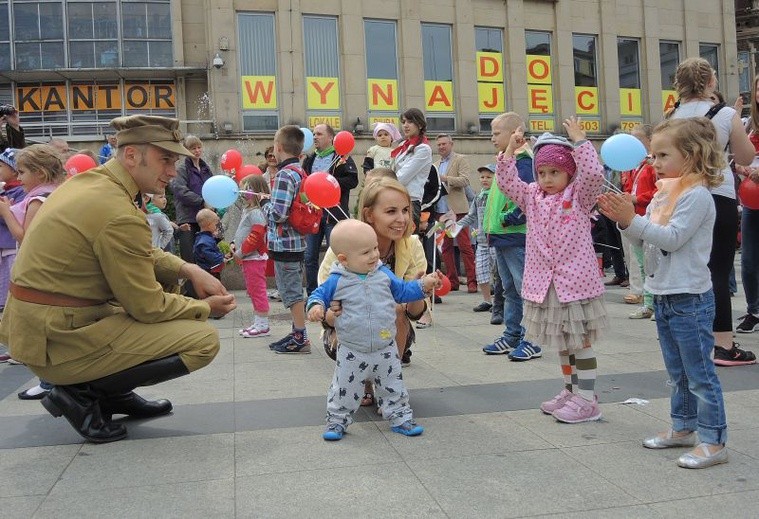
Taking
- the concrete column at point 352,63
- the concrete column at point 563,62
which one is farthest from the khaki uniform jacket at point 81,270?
the concrete column at point 563,62

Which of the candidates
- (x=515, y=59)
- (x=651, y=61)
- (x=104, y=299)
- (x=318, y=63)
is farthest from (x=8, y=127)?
(x=651, y=61)

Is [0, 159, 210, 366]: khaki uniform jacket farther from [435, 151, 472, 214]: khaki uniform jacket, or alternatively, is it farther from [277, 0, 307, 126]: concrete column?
[277, 0, 307, 126]: concrete column

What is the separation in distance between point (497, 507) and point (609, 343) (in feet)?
13.2

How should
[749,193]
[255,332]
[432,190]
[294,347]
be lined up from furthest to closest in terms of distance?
1. [432,190]
2. [255,332]
3. [294,347]
4. [749,193]

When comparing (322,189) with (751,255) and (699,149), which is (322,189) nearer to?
(699,149)

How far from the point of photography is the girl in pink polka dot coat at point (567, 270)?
14.0ft

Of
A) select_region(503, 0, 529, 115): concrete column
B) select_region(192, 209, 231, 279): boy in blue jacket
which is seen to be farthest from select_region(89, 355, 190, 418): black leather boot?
select_region(503, 0, 529, 115): concrete column

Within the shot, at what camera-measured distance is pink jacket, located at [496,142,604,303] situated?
4.29 meters

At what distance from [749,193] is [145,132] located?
4.81 metres

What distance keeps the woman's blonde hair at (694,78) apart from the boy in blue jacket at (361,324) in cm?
272

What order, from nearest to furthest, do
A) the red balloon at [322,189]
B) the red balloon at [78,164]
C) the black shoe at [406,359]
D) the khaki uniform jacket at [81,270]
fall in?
the khaki uniform jacket at [81,270] < the red balloon at [322,189] < the black shoe at [406,359] < the red balloon at [78,164]

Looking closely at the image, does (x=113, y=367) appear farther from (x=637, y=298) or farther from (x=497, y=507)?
(x=637, y=298)

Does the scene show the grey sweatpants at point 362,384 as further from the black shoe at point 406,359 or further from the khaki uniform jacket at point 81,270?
the black shoe at point 406,359

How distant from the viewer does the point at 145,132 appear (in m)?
4.12
